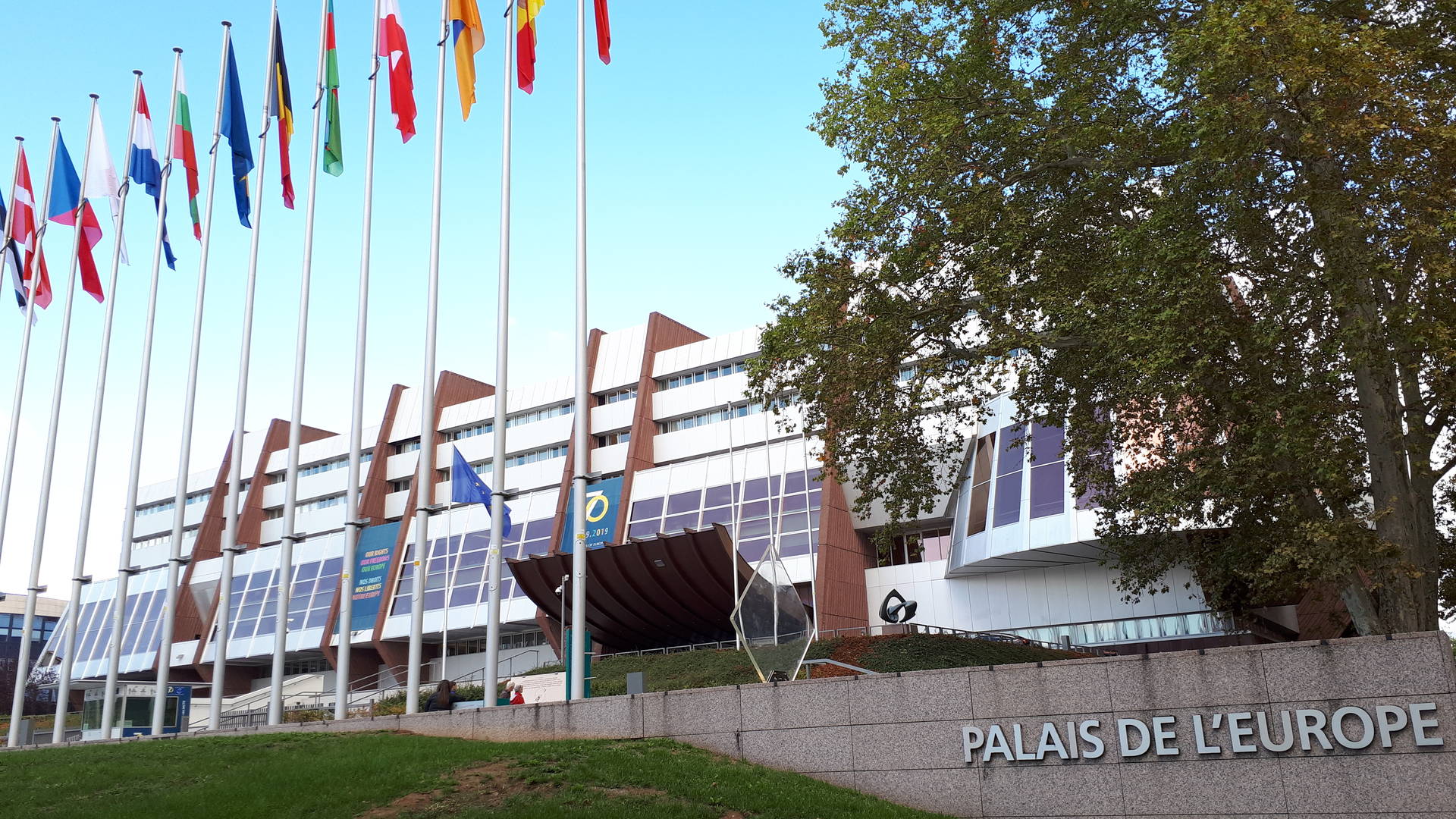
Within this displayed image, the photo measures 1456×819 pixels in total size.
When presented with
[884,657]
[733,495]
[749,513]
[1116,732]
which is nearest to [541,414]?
[749,513]

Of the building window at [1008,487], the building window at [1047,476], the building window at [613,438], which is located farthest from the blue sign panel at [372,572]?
the building window at [1047,476]

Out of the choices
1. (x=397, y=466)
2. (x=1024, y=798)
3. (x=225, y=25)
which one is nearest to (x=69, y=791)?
(x=1024, y=798)

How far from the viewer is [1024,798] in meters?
14.9

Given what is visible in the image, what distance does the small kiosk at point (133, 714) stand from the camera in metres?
31.3

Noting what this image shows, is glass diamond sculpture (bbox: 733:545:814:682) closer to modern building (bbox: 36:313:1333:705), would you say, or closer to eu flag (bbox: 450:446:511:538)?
modern building (bbox: 36:313:1333:705)

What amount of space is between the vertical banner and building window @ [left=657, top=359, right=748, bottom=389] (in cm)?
1534

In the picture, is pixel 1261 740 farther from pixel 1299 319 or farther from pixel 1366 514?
pixel 1299 319

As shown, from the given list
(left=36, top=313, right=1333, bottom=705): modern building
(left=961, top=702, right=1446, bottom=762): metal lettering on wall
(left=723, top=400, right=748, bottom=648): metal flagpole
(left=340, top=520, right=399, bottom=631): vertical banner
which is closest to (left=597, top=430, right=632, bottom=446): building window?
(left=36, top=313, right=1333, bottom=705): modern building

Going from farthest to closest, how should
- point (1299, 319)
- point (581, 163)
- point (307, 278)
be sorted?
point (307, 278) → point (581, 163) → point (1299, 319)

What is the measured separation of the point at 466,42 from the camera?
2619cm

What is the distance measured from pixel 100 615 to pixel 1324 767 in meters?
67.2

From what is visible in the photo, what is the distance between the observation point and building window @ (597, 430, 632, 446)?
56188 millimetres

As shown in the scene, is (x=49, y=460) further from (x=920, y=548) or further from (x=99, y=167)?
(x=920, y=548)

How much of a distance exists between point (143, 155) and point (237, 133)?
11.1ft
